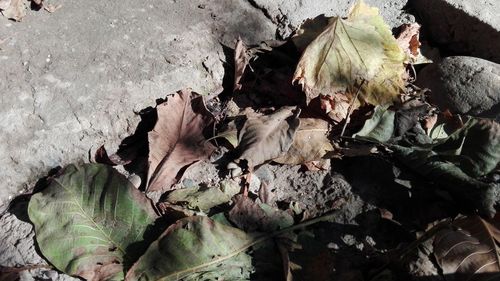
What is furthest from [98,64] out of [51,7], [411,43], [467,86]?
[467,86]

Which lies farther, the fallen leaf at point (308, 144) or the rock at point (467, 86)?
the rock at point (467, 86)

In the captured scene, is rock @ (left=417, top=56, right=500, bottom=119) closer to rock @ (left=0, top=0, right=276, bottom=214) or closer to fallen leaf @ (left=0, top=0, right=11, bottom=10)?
rock @ (left=0, top=0, right=276, bottom=214)

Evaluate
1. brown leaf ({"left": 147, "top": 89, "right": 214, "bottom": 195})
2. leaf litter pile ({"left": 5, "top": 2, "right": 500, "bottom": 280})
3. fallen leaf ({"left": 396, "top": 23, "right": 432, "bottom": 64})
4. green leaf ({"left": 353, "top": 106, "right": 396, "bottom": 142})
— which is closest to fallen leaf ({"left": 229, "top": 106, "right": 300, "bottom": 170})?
leaf litter pile ({"left": 5, "top": 2, "right": 500, "bottom": 280})

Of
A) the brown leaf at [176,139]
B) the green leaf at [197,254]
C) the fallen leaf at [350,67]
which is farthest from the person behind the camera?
the fallen leaf at [350,67]

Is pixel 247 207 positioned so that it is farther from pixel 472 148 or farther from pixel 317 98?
pixel 472 148

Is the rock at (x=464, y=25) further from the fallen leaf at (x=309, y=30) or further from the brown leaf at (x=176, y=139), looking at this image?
the brown leaf at (x=176, y=139)

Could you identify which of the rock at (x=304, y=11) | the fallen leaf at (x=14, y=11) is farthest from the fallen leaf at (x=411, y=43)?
the fallen leaf at (x=14, y=11)
